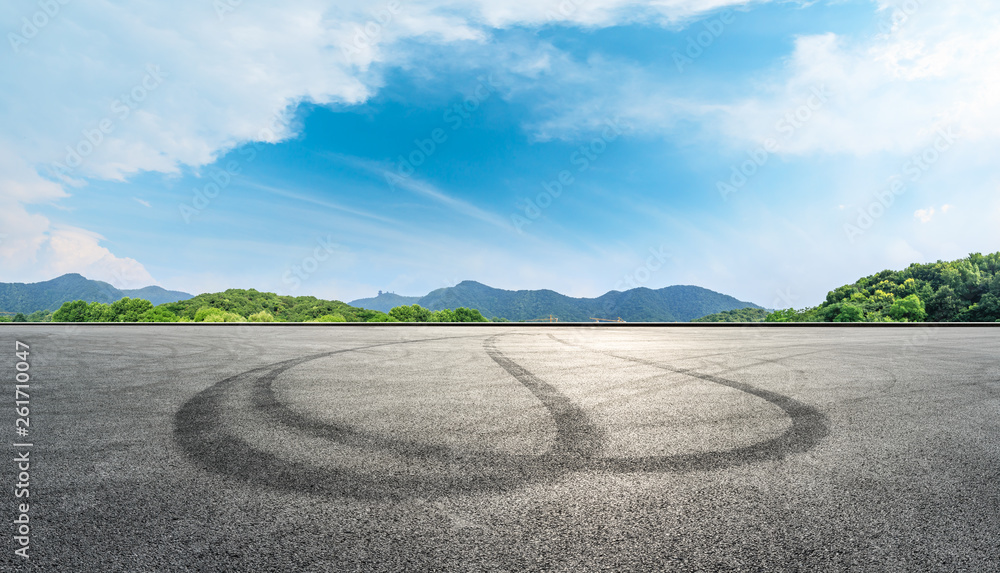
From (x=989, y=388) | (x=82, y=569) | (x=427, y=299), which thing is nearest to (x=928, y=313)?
(x=989, y=388)

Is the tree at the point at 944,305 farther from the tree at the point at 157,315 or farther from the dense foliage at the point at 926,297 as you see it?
the tree at the point at 157,315

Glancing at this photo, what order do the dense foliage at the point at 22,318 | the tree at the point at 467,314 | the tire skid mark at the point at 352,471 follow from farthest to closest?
the tree at the point at 467,314 < the dense foliage at the point at 22,318 < the tire skid mark at the point at 352,471

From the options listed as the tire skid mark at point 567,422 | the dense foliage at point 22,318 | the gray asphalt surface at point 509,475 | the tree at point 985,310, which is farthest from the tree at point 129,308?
the tree at point 985,310

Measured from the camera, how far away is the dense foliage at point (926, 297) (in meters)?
56.2

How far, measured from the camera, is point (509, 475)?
3014mm

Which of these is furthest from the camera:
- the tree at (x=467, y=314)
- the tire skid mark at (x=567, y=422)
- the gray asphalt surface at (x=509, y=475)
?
the tree at (x=467, y=314)

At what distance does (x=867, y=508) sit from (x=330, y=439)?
12.2ft

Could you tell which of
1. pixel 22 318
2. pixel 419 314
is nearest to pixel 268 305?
pixel 419 314

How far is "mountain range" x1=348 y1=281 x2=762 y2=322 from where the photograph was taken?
14850 cm

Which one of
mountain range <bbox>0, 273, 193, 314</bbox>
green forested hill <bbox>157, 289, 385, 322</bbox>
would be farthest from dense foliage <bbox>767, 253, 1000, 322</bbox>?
mountain range <bbox>0, 273, 193, 314</bbox>

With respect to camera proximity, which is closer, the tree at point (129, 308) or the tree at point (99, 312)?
the tree at point (99, 312)

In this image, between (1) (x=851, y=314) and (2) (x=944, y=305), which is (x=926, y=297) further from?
(1) (x=851, y=314)

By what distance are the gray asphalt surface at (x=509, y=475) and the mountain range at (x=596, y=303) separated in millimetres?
136243

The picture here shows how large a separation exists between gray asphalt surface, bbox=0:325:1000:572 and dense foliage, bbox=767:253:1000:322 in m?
52.0
